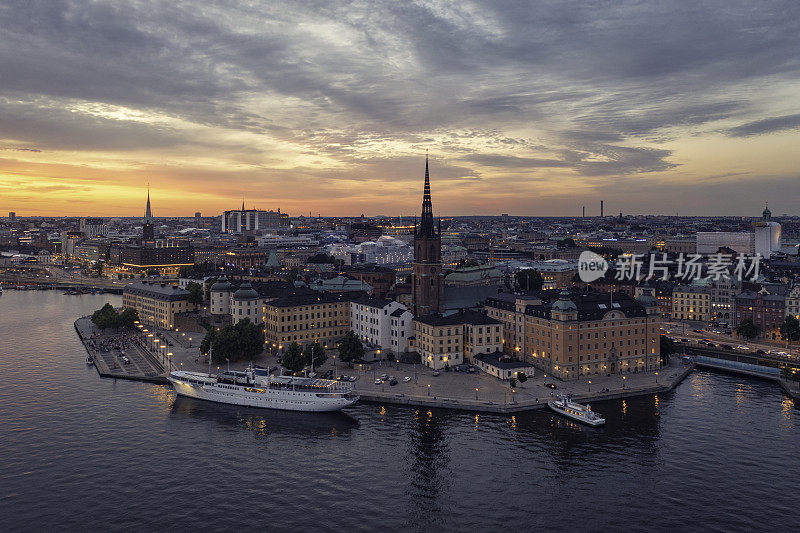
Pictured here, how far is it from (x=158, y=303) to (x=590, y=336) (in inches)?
3879

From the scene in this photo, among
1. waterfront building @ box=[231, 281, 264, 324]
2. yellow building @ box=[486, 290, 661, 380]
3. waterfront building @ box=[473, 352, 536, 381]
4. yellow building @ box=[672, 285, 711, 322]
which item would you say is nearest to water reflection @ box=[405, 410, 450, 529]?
waterfront building @ box=[473, 352, 536, 381]

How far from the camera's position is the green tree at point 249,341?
100 m

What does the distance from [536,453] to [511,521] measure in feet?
51.8

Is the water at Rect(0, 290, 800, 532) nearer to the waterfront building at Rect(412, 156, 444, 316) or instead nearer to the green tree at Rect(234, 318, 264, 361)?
the green tree at Rect(234, 318, 264, 361)

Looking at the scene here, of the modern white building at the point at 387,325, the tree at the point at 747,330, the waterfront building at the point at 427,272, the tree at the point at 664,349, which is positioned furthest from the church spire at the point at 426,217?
the tree at the point at 747,330

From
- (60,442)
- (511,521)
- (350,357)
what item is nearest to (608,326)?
(350,357)

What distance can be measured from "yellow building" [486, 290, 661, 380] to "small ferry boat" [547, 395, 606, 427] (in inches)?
488

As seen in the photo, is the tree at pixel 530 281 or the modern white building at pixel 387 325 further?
the tree at pixel 530 281

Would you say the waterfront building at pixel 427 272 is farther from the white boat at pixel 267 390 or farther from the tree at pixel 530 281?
the tree at pixel 530 281

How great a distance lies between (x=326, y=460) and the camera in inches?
2493

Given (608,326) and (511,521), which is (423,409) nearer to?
(511,521)

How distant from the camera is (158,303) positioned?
5502 inches

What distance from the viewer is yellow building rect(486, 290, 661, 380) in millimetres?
90688

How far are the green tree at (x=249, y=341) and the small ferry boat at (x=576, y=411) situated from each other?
163ft
